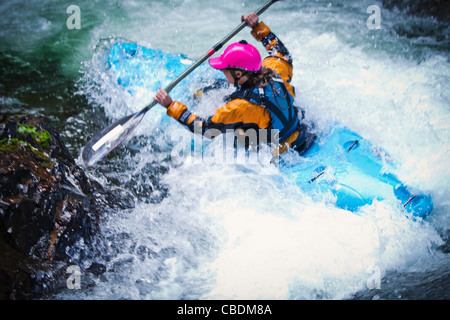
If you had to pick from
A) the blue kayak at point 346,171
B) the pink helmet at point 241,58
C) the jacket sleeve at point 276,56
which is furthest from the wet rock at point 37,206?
the jacket sleeve at point 276,56

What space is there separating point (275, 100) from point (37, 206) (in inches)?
74.0

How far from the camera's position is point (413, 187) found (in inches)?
96.6

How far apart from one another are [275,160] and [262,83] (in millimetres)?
826

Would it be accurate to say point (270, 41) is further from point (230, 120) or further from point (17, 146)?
point (17, 146)

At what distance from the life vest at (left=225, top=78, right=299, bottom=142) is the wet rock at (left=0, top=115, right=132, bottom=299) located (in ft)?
4.74

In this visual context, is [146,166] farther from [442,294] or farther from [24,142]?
[442,294]

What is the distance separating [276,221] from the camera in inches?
103

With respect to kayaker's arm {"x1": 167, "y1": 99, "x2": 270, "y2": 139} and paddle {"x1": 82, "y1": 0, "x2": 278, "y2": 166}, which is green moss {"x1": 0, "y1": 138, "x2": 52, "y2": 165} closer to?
paddle {"x1": 82, "y1": 0, "x2": 278, "y2": 166}

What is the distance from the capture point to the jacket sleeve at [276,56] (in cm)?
272

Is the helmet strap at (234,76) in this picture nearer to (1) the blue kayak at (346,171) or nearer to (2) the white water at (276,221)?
(2) the white water at (276,221)

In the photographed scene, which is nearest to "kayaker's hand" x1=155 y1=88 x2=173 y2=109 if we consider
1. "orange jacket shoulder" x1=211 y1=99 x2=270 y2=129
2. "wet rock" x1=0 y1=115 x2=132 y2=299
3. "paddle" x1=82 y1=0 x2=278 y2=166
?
"paddle" x1=82 y1=0 x2=278 y2=166

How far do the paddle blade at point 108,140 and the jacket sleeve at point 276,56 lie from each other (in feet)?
A: 4.28
